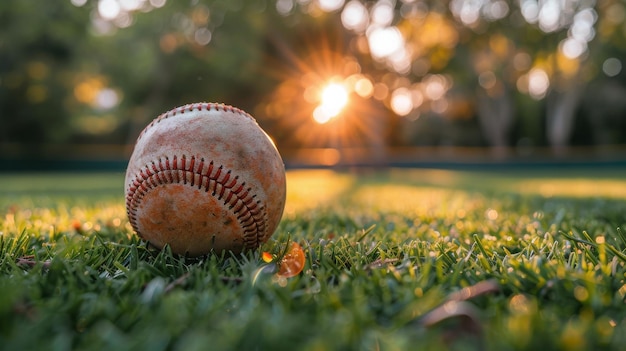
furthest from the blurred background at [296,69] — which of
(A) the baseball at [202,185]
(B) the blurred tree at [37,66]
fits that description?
(A) the baseball at [202,185]

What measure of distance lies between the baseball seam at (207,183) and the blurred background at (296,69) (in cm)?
1729

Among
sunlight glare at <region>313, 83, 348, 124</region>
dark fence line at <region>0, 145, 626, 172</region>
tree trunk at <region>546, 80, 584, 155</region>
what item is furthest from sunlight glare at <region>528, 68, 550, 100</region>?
sunlight glare at <region>313, 83, 348, 124</region>

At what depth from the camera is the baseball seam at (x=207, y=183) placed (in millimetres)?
2100

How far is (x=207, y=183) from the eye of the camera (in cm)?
210

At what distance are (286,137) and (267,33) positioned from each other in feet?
22.8

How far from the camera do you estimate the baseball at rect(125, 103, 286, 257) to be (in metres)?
2.11

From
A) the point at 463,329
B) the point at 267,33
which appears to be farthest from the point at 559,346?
the point at 267,33

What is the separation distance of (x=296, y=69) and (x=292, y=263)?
24.8 m

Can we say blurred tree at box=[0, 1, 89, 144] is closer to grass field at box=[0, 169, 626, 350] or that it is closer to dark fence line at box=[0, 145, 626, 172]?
dark fence line at box=[0, 145, 626, 172]

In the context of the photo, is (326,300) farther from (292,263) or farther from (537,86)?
(537,86)

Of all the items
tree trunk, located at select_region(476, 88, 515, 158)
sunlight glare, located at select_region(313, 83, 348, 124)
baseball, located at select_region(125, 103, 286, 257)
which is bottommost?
tree trunk, located at select_region(476, 88, 515, 158)

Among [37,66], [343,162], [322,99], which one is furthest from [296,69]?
[37,66]

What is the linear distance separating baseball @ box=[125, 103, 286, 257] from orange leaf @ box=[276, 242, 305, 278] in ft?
0.57

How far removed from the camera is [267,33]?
24.8 metres
